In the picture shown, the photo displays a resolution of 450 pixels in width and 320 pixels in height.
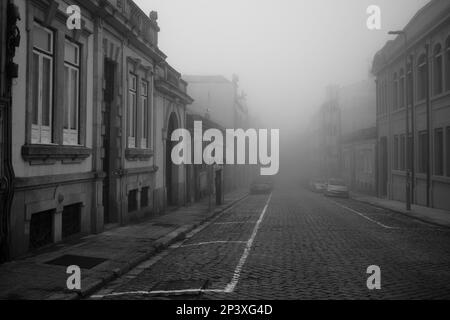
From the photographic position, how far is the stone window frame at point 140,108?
16734mm

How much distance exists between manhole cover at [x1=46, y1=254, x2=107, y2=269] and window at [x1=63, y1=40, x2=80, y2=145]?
135 inches

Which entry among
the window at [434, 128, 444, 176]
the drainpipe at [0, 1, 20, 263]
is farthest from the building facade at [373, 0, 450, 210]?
the drainpipe at [0, 1, 20, 263]

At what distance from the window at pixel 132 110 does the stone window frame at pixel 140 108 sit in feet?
0.41

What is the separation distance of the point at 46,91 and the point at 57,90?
11.2 inches

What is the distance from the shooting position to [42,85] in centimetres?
1078

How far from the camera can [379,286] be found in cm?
759

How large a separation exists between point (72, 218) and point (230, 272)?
5.56m

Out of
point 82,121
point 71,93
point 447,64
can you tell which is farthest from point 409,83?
point 71,93

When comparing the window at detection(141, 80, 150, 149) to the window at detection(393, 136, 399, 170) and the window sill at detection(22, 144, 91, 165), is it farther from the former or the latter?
the window at detection(393, 136, 399, 170)

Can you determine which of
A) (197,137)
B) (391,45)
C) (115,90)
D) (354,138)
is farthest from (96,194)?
(354,138)

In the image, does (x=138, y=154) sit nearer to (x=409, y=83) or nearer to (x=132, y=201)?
(x=132, y=201)

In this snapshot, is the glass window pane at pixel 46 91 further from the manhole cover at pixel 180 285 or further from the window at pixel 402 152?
the window at pixel 402 152

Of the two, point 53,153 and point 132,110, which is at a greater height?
point 132,110
